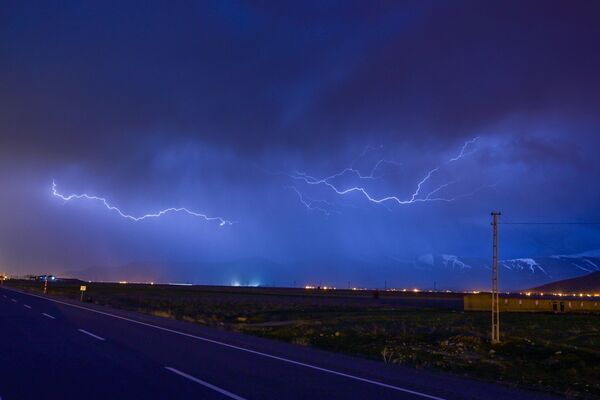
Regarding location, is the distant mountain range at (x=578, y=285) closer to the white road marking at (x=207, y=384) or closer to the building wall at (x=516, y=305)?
the building wall at (x=516, y=305)

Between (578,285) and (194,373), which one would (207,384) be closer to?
(194,373)

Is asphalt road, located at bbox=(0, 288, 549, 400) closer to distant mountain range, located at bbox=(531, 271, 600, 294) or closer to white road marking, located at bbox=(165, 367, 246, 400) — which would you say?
white road marking, located at bbox=(165, 367, 246, 400)

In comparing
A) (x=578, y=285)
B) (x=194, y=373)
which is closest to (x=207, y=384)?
(x=194, y=373)

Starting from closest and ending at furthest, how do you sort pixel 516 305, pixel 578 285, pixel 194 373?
pixel 194 373
pixel 516 305
pixel 578 285

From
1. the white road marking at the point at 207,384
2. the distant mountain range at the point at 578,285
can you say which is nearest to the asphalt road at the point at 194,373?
the white road marking at the point at 207,384

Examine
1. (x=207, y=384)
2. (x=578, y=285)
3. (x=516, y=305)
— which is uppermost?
(x=578, y=285)

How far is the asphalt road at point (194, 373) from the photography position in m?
9.65

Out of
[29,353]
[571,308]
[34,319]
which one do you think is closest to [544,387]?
[29,353]

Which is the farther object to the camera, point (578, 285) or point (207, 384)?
point (578, 285)

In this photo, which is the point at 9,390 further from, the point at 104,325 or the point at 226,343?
the point at 104,325

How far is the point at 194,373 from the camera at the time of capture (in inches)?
453

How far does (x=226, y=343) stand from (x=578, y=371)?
958cm

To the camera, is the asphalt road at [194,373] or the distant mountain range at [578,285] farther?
the distant mountain range at [578,285]

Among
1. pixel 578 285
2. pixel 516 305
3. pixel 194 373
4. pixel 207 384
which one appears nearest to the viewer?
pixel 207 384
